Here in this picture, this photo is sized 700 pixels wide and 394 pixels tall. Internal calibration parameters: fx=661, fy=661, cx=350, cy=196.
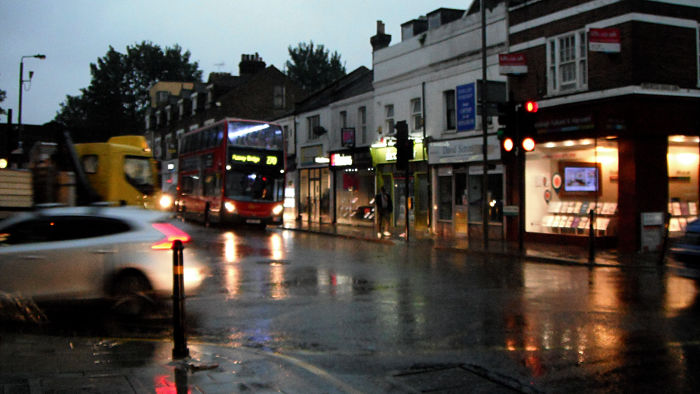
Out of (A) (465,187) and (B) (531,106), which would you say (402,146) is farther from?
(B) (531,106)

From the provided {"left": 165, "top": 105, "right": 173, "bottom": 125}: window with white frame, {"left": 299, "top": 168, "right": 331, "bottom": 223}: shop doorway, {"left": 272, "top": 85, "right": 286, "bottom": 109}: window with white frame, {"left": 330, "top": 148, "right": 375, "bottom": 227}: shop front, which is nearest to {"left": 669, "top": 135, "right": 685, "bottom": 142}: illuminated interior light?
{"left": 330, "top": 148, "right": 375, "bottom": 227}: shop front

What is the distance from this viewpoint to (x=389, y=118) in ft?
101

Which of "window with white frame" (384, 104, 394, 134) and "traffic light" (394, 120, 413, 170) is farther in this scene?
"window with white frame" (384, 104, 394, 134)

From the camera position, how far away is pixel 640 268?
15.3 m

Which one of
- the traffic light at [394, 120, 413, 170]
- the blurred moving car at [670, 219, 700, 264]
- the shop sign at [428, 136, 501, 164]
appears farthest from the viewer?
the shop sign at [428, 136, 501, 164]

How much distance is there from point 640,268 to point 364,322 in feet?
29.8

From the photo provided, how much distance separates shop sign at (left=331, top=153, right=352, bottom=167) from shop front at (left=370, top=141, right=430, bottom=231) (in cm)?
240

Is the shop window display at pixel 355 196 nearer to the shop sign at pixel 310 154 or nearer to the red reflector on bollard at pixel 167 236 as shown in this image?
the shop sign at pixel 310 154

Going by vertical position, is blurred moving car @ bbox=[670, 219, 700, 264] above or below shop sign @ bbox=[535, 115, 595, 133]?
below

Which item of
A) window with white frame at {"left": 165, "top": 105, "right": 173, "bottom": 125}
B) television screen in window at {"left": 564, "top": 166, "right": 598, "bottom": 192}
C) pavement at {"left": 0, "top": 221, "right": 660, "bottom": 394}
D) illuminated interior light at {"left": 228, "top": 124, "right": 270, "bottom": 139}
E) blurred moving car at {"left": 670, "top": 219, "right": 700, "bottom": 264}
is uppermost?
window with white frame at {"left": 165, "top": 105, "right": 173, "bottom": 125}

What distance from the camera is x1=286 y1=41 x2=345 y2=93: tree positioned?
292 ft

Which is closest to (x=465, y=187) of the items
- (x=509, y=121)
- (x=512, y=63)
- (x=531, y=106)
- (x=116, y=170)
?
(x=512, y=63)

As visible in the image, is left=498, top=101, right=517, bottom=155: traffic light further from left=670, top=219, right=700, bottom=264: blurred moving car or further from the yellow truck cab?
the yellow truck cab

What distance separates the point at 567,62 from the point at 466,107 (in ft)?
17.3
